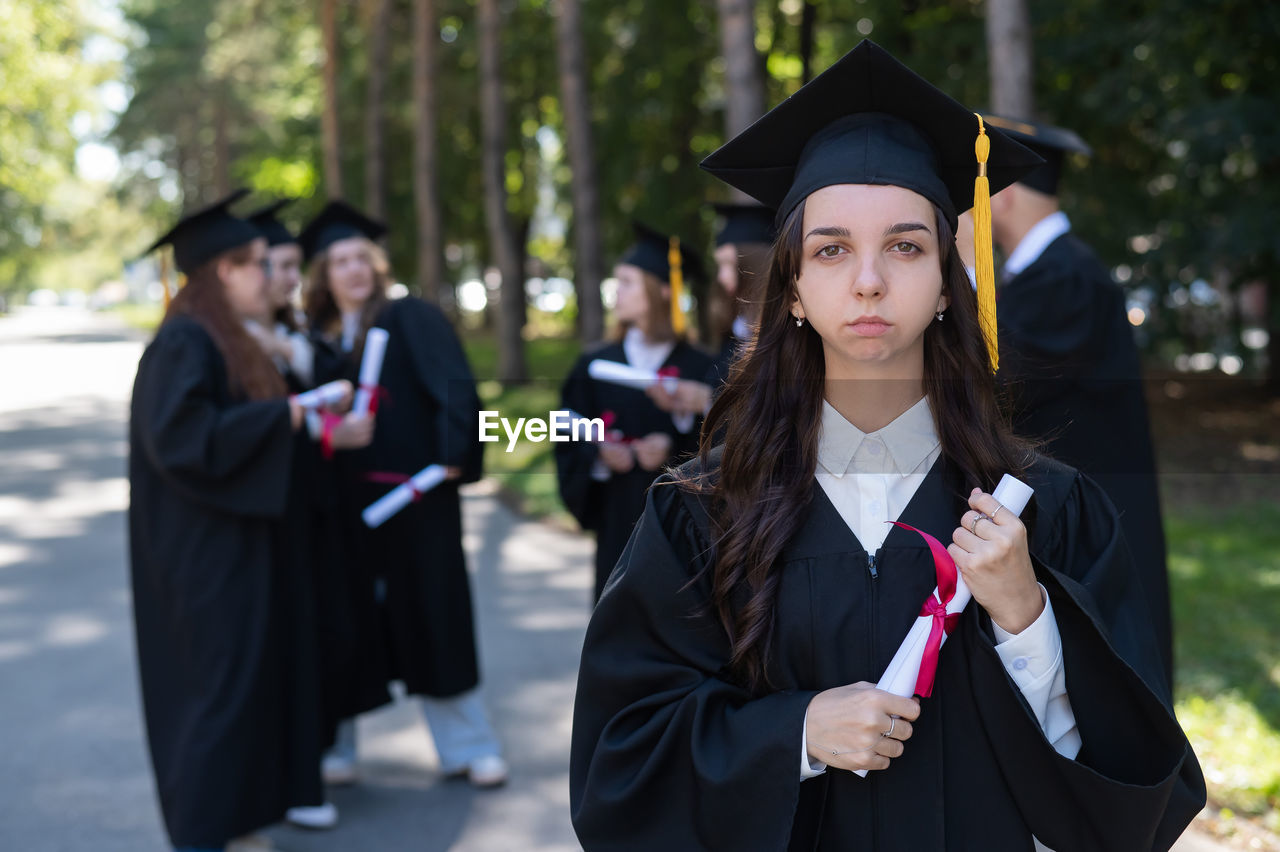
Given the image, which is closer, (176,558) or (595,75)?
(176,558)

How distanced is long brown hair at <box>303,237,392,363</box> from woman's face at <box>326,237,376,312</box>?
0.06ft

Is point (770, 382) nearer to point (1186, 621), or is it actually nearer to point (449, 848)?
point (449, 848)

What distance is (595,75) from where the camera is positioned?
78.8ft

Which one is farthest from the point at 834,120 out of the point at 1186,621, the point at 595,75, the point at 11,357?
the point at 11,357

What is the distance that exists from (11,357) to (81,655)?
32.0 metres

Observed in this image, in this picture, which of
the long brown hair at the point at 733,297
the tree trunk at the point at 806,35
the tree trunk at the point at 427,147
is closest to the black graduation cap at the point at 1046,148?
the long brown hair at the point at 733,297

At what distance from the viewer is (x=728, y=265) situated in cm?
521

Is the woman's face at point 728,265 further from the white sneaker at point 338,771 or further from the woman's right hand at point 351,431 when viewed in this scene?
the white sneaker at point 338,771

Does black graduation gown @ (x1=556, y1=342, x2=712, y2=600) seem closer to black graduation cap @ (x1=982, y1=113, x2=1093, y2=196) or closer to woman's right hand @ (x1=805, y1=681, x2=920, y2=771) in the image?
black graduation cap @ (x1=982, y1=113, x2=1093, y2=196)

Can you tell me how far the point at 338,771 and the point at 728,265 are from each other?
2713 millimetres

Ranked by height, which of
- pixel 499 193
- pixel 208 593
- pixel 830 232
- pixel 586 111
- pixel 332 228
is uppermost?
pixel 586 111

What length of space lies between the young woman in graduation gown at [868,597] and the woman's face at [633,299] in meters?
2.95

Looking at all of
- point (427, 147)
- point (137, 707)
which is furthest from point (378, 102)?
point (137, 707)

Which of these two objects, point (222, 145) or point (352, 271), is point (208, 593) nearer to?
point (352, 271)
